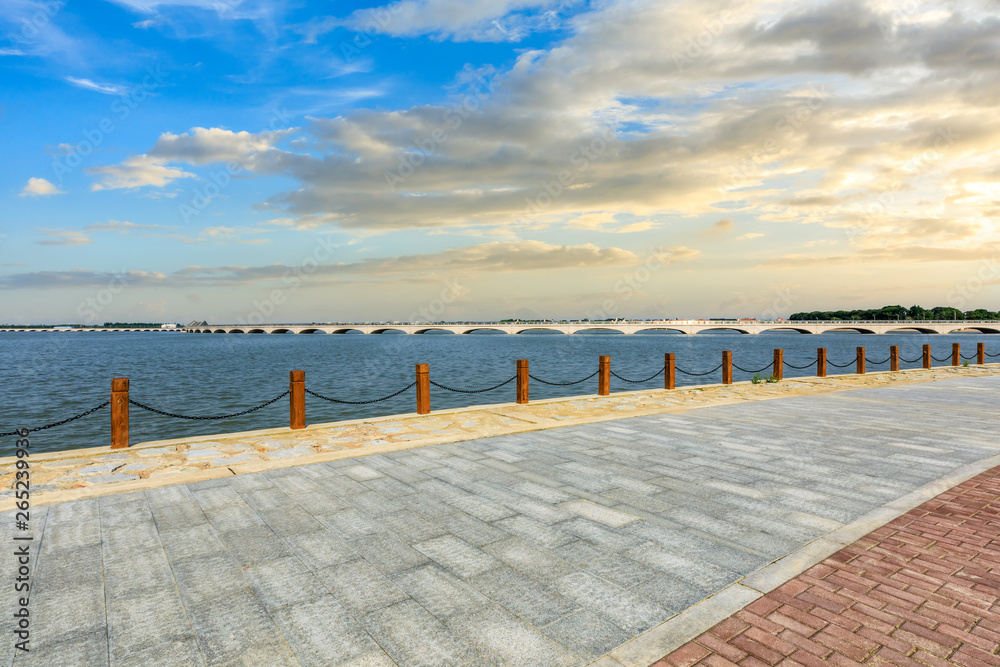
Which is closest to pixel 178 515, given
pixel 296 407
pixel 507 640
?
pixel 507 640

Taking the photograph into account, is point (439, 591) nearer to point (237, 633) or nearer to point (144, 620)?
point (237, 633)

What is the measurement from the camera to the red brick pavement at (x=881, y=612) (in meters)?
3.22

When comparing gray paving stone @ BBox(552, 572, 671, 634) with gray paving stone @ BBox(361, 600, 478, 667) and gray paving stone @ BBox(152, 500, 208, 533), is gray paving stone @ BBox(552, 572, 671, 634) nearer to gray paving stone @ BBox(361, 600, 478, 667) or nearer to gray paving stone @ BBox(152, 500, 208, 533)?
gray paving stone @ BBox(361, 600, 478, 667)

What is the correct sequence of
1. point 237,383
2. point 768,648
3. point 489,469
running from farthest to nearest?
point 237,383 → point 489,469 → point 768,648

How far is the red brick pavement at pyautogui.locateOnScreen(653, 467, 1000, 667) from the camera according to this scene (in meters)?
3.22

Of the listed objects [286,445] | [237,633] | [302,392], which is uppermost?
[302,392]

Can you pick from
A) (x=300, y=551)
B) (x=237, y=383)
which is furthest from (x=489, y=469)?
(x=237, y=383)

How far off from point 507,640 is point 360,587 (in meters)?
1.36

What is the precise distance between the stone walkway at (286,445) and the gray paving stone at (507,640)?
528 centimetres

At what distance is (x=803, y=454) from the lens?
27.3 ft

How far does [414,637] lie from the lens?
350 centimetres

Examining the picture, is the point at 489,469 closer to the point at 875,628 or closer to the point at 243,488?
the point at 243,488

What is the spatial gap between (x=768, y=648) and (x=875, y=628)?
813 mm

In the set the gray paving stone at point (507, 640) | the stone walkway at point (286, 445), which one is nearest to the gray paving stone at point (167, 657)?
the gray paving stone at point (507, 640)
